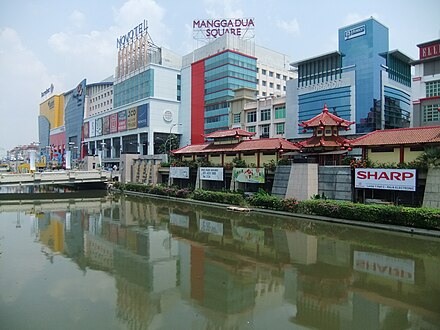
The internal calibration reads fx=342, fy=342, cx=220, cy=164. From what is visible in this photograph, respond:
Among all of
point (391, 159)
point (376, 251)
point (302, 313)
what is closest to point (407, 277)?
point (376, 251)

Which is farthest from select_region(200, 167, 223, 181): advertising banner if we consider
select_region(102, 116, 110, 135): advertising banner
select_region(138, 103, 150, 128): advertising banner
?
select_region(102, 116, 110, 135): advertising banner

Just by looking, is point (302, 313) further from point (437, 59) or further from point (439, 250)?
point (437, 59)

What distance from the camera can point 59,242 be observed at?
21.7 metres

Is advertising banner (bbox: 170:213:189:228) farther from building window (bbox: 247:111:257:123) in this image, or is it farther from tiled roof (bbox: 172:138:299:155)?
building window (bbox: 247:111:257:123)

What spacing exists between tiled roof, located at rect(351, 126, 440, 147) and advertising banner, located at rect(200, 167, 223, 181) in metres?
16.6

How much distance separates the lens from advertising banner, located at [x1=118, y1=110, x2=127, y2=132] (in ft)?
294

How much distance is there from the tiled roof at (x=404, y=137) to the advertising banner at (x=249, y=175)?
33.3 feet

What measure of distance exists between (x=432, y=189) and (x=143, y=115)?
68.2 m

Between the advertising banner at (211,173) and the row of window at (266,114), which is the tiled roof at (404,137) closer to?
the advertising banner at (211,173)

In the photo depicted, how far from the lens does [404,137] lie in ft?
86.6

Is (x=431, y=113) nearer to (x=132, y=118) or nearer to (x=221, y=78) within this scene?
(x=221, y=78)

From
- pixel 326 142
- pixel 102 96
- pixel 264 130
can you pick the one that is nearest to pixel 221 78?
pixel 264 130

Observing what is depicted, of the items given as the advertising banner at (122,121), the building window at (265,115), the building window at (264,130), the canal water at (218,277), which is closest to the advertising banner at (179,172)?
the canal water at (218,277)

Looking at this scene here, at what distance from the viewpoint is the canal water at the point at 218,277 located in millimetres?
10695
